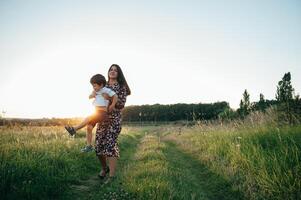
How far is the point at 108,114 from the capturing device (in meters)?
7.00

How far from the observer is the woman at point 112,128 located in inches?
273

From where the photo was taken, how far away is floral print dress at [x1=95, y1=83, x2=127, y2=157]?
696 cm

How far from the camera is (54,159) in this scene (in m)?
6.95

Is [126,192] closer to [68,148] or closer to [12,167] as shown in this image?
→ [12,167]

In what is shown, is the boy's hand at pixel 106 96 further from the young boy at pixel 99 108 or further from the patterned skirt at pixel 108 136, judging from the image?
the patterned skirt at pixel 108 136

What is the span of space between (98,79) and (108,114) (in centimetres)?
95

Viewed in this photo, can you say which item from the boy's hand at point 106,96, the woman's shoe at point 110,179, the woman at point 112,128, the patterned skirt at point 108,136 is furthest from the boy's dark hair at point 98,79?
the woman's shoe at point 110,179

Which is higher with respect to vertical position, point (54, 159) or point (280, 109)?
point (280, 109)

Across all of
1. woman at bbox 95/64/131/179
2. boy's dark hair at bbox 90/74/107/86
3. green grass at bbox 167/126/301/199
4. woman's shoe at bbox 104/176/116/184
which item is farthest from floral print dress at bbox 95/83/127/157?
green grass at bbox 167/126/301/199

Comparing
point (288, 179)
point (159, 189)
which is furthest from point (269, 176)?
point (159, 189)

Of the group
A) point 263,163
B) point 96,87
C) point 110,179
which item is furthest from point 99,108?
point 263,163

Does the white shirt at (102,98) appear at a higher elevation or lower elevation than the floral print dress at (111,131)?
higher

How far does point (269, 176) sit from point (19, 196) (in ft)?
15.4

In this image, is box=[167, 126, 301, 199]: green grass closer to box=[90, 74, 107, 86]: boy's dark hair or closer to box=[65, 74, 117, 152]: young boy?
box=[65, 74, 117, 152]: young boy
